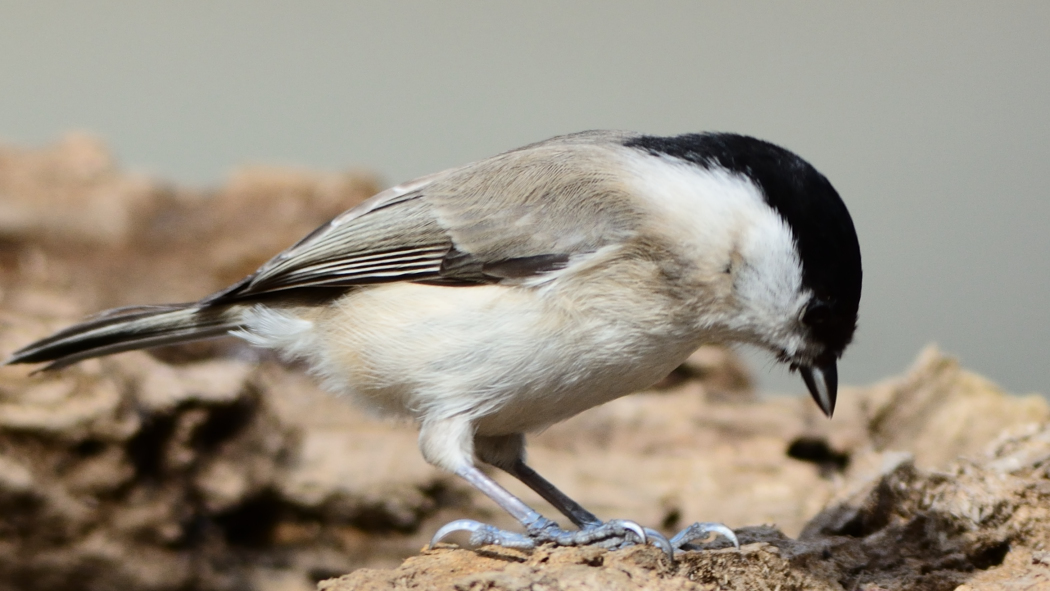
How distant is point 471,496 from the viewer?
3164 millimetres

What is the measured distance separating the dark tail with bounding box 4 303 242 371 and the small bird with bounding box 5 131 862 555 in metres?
0.24

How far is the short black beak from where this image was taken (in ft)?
7.12

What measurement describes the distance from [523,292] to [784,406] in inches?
83.4

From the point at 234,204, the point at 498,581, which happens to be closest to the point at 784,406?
the point at 498,581

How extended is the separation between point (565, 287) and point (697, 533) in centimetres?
59

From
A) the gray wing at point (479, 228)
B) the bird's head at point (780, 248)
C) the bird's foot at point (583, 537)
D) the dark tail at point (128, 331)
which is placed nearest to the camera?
the bird's foot at point (583, 537)

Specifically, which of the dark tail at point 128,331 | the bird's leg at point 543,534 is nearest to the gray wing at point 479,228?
the dark tail at point 128,331

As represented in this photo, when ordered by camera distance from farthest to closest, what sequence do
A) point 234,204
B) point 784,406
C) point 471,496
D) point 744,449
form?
point 234,204
point 784,406
point 744,449
point 471,496

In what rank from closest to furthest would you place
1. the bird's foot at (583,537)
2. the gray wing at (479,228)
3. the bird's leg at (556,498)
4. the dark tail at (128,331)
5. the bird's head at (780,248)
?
the bird's foot at (583,537)
the bird's head at (780,248)
the gray wing at (479,228)
the bird's leg at (556,498)
the dark tail at (128,331)

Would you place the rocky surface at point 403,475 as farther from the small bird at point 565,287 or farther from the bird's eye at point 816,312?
the bird's eye at point 816,312

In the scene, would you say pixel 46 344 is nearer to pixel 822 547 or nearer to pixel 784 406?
pixel 822 547

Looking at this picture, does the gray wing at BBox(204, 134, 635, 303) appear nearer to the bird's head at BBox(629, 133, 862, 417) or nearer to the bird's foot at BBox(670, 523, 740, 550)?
the bird's head at BBox(629, 133, 862, 417)

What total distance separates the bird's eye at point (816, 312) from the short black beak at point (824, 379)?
0.53 feet

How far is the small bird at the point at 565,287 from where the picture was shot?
6.40 ft
